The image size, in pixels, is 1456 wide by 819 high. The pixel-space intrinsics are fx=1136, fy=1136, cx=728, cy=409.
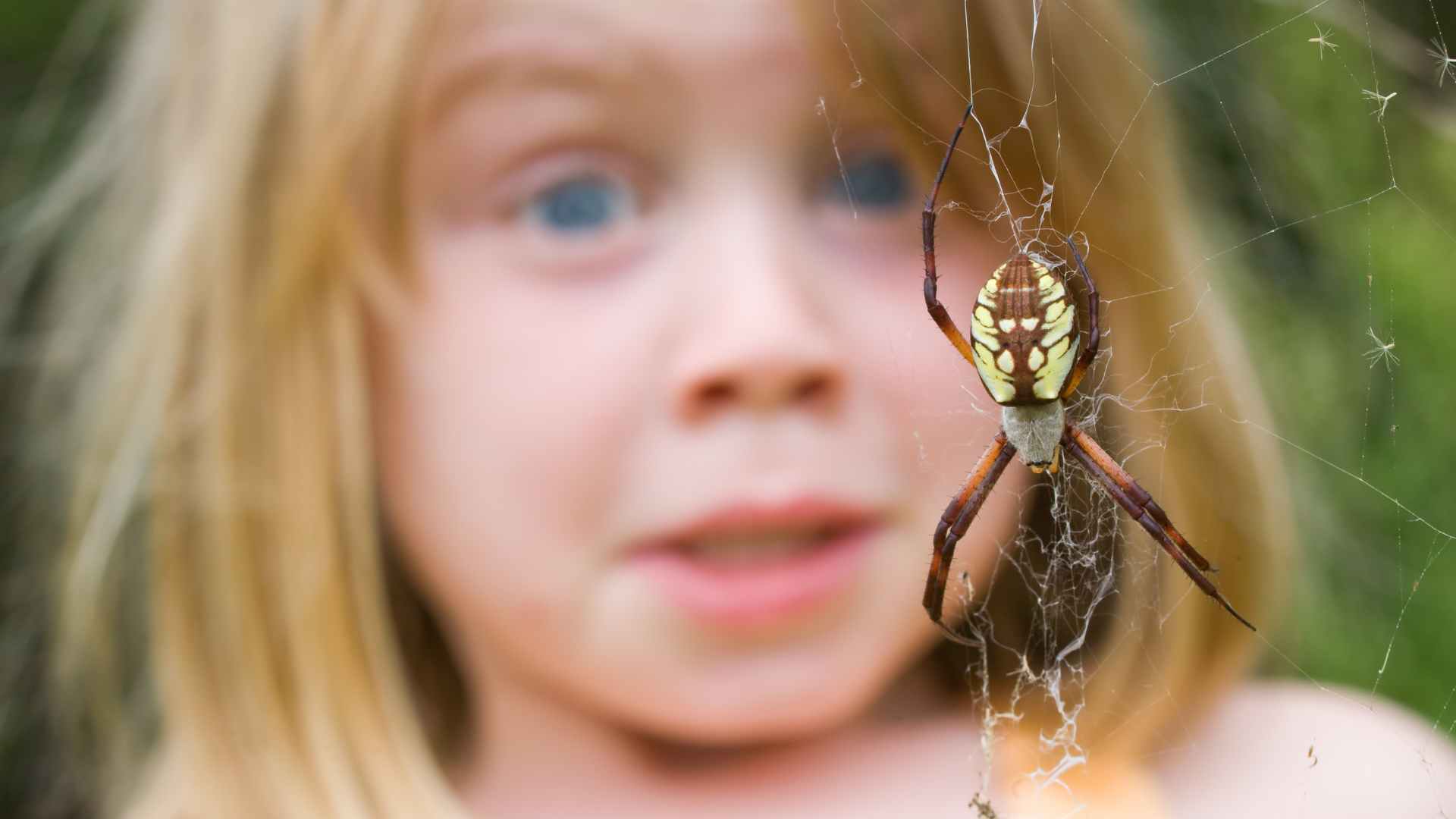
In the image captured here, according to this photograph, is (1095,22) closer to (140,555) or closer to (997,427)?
(997,427)

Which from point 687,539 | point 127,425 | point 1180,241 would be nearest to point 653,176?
point 687,539

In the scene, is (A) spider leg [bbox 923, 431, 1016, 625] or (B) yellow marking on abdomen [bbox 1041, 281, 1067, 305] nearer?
(B) yellow marking on abdomen [bbox 1041, 281, 1067, 305]

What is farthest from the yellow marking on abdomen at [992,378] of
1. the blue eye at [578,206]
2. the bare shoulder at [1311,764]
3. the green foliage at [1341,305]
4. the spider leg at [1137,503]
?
the green foliage at [1341,305]

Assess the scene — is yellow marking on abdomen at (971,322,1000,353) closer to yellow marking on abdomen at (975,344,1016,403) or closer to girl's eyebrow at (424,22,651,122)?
yellow marking on abdomen at (975,344,1016,403)

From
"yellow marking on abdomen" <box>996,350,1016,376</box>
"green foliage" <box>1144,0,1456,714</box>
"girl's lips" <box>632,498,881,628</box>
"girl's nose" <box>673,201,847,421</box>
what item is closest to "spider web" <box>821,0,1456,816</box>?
"green foliage" <box>1144,0,1456,714</box>

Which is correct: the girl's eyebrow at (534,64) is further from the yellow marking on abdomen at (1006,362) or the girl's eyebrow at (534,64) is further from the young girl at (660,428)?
the yellow marking on abdomen at (1006,362)

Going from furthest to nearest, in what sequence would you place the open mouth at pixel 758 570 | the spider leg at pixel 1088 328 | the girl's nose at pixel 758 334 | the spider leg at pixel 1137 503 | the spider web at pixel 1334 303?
the spider web at pixel 1334 303, the open mouth at pixel 758 570, the girl's nose at pixel 758 334, the spider leg at pixel 1137 503, the spider leg at pixel 1088 328

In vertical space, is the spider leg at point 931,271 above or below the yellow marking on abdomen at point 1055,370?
above

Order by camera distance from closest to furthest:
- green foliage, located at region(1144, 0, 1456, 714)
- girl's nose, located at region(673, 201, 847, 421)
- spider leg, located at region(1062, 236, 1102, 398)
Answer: spider leg, located at region(1062, 236, 1102, 398), girl's nose, located at region(673, 201, 847, 421), green foliage, located at region(1144, 0, 1456, 714)

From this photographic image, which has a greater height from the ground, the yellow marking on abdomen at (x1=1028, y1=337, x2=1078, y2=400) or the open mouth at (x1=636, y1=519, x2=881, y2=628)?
the yellow marking on abdomen at (x1=1028, y1=337, x2=1078, y2=400)
